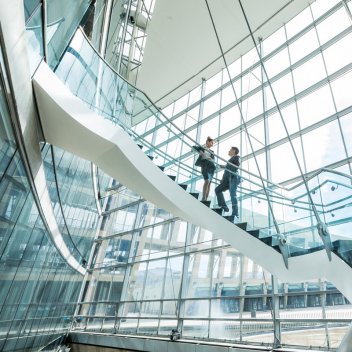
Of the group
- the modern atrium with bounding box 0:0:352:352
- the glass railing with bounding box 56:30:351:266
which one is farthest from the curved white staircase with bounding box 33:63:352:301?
the glass railing with bounding box 56:30:351:266

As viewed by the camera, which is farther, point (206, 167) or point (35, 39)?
point (206, 167)

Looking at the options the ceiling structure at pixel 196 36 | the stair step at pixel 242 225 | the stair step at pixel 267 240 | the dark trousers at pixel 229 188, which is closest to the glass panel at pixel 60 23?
the dark trousers at pixel 229 188

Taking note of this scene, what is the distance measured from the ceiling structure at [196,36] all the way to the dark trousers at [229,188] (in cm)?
864

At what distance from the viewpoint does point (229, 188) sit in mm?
6879

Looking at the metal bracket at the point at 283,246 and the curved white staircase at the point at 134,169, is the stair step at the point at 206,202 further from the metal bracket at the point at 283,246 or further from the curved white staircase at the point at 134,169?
the metal bracket at the point at 283,246

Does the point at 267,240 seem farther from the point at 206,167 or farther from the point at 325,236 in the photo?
the point at 206,167

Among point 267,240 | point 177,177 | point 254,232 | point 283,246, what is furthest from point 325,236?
point 177,177

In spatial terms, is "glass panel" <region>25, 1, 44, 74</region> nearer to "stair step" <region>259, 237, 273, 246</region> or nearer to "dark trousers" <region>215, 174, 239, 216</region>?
"dark trousers" <region>215, 174, 239, 216</region>

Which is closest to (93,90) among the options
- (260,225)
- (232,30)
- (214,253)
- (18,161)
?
(18,161)

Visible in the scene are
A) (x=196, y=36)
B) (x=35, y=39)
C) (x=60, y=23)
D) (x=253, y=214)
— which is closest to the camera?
(x=35, y=39)

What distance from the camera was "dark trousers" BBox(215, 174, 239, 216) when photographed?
6738mm

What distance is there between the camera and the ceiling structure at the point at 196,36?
13258 mm

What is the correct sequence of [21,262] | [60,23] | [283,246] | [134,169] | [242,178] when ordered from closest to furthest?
[60,23] < [21,262] < [283,246] < [134,169] < [242,178]

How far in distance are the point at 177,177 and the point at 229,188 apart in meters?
1.13
